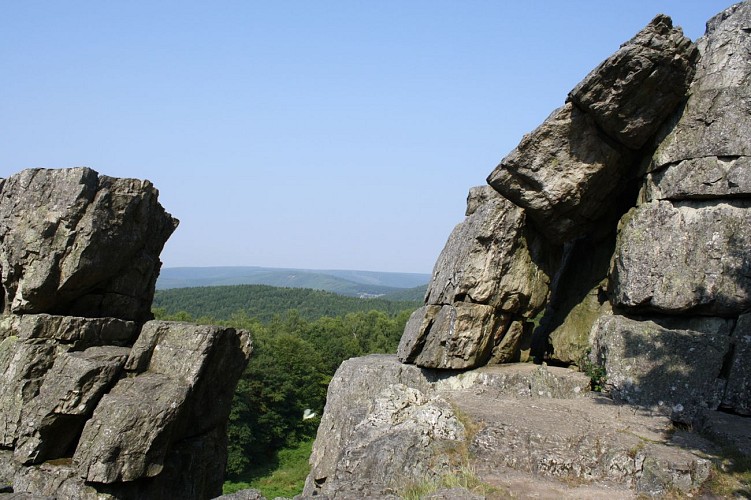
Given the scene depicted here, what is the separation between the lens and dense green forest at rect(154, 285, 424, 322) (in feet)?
459

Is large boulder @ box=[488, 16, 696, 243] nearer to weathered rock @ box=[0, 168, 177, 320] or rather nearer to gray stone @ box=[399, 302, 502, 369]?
gray stone @ box=[399, 302, 502, 369]

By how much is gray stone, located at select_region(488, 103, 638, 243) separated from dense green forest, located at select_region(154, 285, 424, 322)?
383 feet

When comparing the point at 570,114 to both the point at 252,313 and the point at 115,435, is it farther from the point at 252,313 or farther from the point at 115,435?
the point at 252,313

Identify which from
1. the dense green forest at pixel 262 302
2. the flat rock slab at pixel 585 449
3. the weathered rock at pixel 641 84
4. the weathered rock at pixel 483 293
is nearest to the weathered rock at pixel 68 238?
the weathered rock at pixel 483 293

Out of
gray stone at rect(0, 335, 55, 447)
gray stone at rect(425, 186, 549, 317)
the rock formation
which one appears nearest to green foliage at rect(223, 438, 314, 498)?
gray stone at rect(0, 335, 55, 447)

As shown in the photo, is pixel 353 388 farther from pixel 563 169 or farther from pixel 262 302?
pixel 262 302

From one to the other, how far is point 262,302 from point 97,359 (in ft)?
457

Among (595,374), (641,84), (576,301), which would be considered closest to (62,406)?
(595,374)

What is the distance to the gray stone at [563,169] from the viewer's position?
1616 centimetres

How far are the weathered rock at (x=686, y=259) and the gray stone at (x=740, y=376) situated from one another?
3.28 feet

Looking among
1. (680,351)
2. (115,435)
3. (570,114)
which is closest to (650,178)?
(570,114)

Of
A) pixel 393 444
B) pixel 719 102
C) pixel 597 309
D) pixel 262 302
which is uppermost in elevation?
pixel 719 102

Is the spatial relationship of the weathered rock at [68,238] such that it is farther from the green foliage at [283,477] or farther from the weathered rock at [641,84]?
the green foliage at [283,477]

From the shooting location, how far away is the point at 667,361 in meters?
13.3
